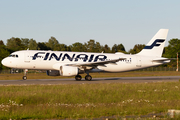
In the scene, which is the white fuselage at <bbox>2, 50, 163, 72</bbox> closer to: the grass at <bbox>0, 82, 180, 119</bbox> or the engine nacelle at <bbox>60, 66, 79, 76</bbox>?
the engine nacelle at <bbox>60, 66, 79, 76</bbox>

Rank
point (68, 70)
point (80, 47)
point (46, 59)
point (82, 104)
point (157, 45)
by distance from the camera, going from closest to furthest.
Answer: point (82, 104), point (68, 70), point (46, 59), point (157, 45), point (80, 47)

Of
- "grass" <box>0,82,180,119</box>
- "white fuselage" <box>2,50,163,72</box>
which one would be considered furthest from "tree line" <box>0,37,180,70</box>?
"grass" <box>0,82,180,119</box>

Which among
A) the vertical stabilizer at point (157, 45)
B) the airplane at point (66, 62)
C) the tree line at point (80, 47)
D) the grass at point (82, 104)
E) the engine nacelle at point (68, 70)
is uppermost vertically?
the tree line at point (80, 47)

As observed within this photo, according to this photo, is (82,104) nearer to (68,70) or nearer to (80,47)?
(68,70)

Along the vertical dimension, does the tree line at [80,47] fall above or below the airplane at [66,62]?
above

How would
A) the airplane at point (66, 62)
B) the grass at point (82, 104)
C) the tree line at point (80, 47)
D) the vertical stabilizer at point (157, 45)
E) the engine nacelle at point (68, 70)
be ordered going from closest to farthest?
the grass at point (82, 104) → the engine nacelle at point (68, 70) → the airplane at point (66, 62) → the vertical stabilizer at point (157, 45) → the tree line at point (80, 47)

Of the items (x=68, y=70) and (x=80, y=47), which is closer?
(x=68, y=70)

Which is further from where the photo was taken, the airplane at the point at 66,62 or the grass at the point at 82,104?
the airplane at the point at 66,62

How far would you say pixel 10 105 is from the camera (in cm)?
1362


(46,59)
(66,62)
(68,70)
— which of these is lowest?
(68,70)

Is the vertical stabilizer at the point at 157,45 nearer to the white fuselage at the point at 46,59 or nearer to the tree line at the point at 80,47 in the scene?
the white fuselage at the point at 46,59

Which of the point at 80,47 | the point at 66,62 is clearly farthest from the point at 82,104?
the point at 80,47

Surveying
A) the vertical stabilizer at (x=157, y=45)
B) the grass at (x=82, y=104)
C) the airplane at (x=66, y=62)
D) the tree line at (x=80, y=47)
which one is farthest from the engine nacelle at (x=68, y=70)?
the tree line at (x=80, y=47)

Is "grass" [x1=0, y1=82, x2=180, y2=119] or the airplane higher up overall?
the airplane
